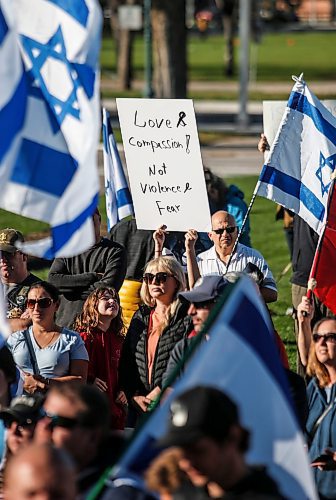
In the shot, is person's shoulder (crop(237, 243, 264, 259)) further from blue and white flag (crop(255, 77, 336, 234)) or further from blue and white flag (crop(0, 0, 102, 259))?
blue and white flag (crop(0, 0, 102, 259))

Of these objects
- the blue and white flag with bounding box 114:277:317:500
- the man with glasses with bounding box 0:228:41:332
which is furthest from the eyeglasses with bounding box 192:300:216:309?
the man with glasses with bounding box 0:228:41:332

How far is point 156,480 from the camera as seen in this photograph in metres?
4.59

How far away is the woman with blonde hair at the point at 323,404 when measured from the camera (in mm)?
6551

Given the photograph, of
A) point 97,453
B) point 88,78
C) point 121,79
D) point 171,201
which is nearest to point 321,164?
point 171,201

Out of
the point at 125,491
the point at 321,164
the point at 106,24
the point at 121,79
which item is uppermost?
the point at 106,24

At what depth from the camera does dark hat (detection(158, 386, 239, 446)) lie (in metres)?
4.50

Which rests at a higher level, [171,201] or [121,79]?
[121,79]

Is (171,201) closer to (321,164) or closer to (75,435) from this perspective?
(321,164)

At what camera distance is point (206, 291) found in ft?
23.4

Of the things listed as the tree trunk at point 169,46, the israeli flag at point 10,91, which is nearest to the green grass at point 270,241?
the israeli flag at point 10,91

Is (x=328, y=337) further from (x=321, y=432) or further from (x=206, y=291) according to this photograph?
(x=206, y=291)

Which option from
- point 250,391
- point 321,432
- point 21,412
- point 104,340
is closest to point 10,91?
point 21,412

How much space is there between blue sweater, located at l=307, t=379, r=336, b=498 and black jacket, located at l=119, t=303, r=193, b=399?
1.26 meters

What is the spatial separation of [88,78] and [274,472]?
252 cm
